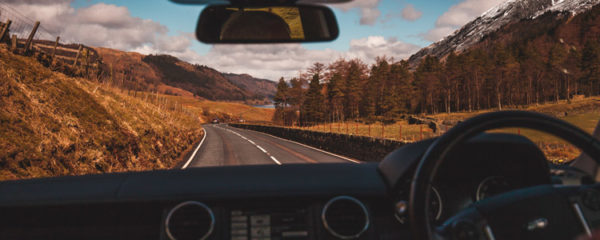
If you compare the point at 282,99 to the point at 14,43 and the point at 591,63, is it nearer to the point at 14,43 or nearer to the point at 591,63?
the point at 591,63

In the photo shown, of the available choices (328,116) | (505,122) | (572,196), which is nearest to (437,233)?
(505,122)

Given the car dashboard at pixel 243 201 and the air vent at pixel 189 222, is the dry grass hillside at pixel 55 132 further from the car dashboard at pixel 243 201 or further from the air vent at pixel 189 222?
the air vent at pixel 189 222

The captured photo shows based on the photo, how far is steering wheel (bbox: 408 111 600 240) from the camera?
1504 millimetres

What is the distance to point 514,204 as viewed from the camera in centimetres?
177

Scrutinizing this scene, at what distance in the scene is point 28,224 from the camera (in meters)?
2.20

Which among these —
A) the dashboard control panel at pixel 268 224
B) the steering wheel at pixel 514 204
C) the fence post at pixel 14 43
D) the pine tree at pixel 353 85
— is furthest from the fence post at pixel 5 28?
the pine tree at pixel 353 85

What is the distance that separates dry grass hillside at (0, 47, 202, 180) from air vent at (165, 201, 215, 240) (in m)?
6.83

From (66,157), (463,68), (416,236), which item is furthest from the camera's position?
(463,68)

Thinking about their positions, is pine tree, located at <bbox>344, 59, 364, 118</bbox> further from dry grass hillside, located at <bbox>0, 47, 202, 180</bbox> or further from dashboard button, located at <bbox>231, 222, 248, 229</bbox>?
dashboard button, located at <bbox>231, 222, 248, 229</bbox>

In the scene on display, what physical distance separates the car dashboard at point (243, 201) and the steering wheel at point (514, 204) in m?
0.46

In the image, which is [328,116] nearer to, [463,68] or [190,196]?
[463,68]

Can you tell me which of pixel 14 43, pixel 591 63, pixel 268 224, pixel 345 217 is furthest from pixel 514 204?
pixel 591 63

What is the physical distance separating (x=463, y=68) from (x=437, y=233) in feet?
360

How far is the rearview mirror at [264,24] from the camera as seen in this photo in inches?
88.1
